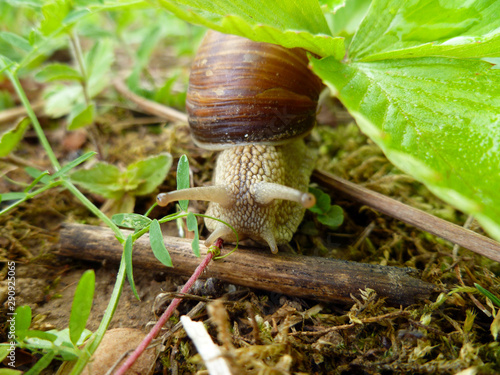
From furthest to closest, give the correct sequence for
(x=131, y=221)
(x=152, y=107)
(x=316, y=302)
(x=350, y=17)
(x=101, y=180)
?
(x=152, y=107)
(x=350, y=17)
(x=101, y=180)
(x=316, y=302)
(x=131, y=221)

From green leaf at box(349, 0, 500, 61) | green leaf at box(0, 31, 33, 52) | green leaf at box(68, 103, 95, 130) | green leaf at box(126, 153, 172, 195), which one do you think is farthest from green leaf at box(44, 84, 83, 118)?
green leaf at box(349, 0, 500, 61)

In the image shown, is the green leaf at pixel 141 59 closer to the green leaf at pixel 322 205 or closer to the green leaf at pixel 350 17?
the green leaf at pixel 350 17

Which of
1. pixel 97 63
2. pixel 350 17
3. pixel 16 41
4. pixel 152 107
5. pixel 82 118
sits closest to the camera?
pixel 16 41

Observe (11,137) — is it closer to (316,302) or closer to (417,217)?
(316,302)

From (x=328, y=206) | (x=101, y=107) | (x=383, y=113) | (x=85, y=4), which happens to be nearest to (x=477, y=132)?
(x=383, y=113)

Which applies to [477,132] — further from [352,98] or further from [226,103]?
[226,103]

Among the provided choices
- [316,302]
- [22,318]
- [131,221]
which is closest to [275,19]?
[131,221]

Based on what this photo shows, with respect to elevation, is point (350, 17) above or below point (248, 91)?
above
